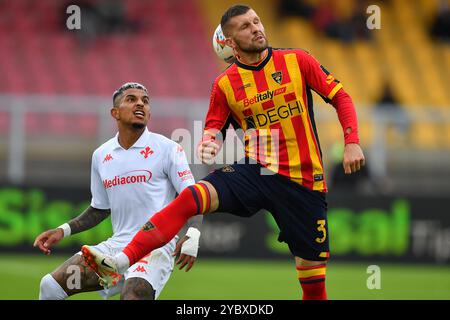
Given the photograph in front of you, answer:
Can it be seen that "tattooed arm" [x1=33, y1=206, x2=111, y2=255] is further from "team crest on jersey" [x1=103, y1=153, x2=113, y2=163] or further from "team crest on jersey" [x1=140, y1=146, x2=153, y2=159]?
"team crest on jersey" [x1=140, y1=146, x2=153, y2=159]

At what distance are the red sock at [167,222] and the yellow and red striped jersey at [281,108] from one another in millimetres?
638

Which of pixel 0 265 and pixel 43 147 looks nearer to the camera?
pixel 0 265

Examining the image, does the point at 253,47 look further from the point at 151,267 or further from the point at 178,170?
the point at 151,267

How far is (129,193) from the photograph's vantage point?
721cm

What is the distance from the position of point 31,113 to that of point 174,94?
4.68 metres

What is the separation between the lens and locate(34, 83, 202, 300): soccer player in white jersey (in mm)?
6953

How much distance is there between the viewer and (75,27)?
20.2 metres

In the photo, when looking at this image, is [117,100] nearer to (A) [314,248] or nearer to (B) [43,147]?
(A) [314,248]

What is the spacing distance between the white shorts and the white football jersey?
0.47 feet

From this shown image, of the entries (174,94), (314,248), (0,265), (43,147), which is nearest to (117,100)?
(314,248)

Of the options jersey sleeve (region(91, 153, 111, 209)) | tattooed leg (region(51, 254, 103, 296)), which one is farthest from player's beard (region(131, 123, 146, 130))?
tattooed leg (region(51, 254, 103, 296))

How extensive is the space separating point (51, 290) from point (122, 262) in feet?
2.83

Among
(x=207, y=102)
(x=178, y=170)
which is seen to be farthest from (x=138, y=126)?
(x=207, y=102)

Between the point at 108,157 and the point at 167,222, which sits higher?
the point at 108,157
